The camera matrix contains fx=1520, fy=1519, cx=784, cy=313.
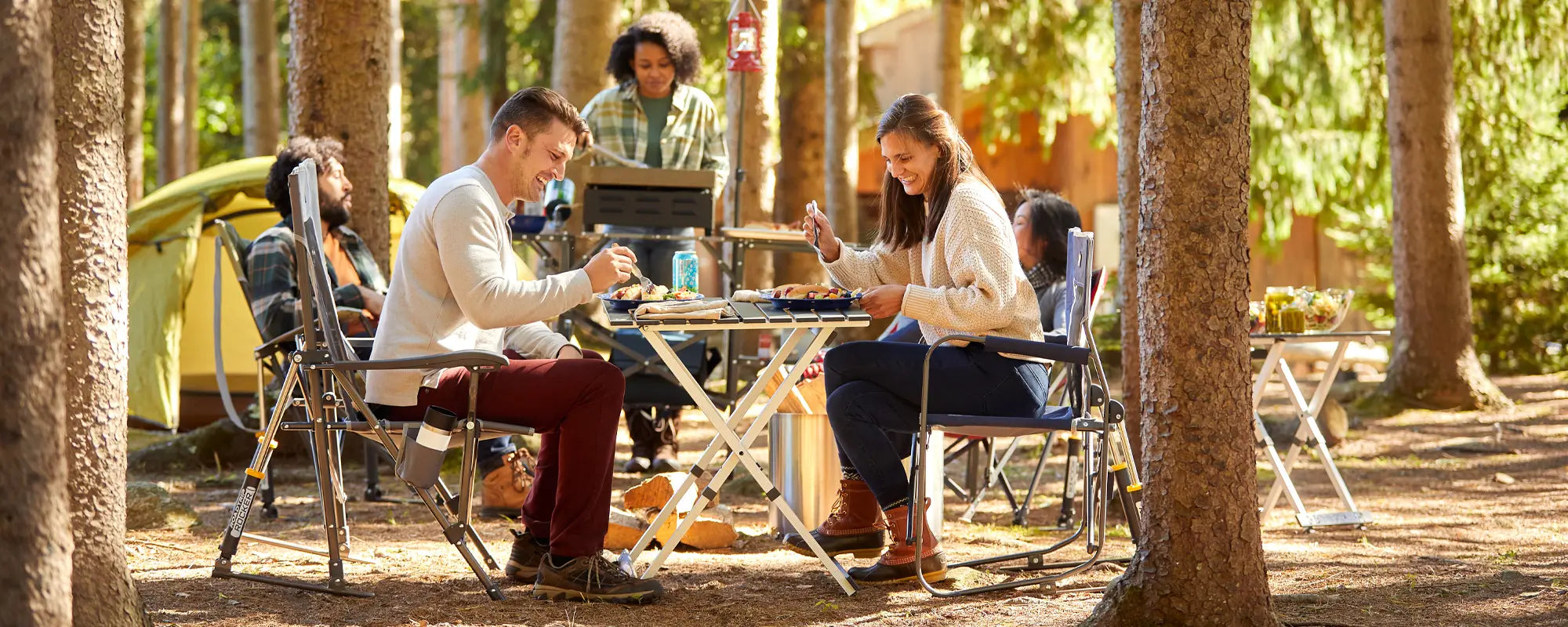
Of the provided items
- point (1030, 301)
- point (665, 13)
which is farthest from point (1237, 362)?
point (665, 13)

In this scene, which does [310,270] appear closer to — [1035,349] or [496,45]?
[1035,349]

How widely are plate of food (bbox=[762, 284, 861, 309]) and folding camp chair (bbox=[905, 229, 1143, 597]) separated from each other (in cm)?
26

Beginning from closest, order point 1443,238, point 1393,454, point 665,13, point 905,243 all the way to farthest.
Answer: point 905,243 → point 665,13 → point 1393,454 → point 1443,238

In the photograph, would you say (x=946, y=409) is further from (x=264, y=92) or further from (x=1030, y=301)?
(x=264, y=92)

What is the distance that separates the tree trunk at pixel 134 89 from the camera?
35.2 feet

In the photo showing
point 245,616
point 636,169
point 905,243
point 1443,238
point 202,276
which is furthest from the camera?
point 1443,238

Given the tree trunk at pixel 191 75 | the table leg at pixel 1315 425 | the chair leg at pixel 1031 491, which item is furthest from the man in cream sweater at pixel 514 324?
the tree trunk at pixel 191 75

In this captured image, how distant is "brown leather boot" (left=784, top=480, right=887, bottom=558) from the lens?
4.18 metres

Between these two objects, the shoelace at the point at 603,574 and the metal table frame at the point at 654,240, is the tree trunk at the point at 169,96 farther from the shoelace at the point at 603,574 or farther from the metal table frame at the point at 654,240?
the shoelace at the point at 603,574

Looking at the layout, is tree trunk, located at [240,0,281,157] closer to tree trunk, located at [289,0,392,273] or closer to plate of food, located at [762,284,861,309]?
tree trunk, located at [289,0,392,273]

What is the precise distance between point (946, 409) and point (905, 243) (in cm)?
59

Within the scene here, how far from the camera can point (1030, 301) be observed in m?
4.07

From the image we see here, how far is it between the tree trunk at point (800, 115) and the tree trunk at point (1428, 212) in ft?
12.2

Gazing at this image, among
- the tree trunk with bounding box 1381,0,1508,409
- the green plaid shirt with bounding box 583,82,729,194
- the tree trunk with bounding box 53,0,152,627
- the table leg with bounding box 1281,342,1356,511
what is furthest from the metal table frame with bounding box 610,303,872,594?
the tree trunk with bounding box 1381,0,1508,409
